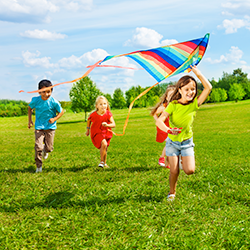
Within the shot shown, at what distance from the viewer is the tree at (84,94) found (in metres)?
42.9

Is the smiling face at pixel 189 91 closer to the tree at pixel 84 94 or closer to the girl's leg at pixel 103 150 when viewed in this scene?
the girl's leg at pixel 103 150

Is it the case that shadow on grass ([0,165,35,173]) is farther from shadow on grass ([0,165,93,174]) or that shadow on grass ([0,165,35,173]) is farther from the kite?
the kite

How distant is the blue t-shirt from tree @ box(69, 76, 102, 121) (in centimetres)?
3625

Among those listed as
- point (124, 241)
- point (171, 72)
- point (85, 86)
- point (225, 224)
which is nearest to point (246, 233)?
point (225, 224)

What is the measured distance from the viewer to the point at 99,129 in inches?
277

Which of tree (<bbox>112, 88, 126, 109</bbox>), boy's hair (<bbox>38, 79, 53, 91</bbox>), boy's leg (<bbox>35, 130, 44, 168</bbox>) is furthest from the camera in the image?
tree (<bbox>112, 88, 126, 109</bbox>)

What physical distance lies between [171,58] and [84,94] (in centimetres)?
3965

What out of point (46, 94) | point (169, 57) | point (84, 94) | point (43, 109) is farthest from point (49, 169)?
point (84, 94)

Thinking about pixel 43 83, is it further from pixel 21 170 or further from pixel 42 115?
pixel 21 170

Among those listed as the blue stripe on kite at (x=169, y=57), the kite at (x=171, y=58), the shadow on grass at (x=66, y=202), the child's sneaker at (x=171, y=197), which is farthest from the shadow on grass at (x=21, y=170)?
the blue stripe on kite at (x=169, y=57)

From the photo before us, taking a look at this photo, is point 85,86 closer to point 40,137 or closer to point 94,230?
point 40,137

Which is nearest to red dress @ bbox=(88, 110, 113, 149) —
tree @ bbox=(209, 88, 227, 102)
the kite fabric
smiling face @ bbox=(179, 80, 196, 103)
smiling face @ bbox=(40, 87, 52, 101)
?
smiling face @ bbox=(40, 87, 52, 101)

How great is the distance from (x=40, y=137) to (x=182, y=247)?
4776 millimetres

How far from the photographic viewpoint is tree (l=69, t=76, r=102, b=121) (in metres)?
42.9
